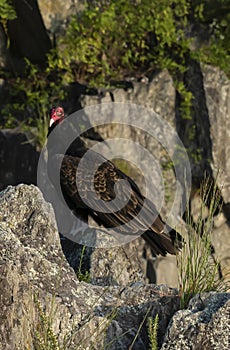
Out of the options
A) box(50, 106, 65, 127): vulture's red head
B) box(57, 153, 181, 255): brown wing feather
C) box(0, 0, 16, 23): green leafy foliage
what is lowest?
box(57, 153, 181, 255): brown wing feather

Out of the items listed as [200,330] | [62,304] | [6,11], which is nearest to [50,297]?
[62,304]

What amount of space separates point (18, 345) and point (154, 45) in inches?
282

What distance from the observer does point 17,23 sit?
33.6 ft

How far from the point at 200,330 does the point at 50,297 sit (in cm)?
76

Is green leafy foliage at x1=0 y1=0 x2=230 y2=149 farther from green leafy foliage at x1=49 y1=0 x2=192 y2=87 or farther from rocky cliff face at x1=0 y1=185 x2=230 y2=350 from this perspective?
rocky cliff face at x1=0 y1=185 x2=230 y2=350

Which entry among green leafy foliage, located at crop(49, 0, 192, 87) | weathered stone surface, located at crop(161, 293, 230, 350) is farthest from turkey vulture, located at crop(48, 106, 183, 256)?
weathered stone surface, located at crop(161, 293, 230, 350)

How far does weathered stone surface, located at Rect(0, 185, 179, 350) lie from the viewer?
377 cm

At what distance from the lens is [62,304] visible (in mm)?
4086

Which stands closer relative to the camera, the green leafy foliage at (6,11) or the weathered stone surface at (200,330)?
the weathered stone surface at (200,330)

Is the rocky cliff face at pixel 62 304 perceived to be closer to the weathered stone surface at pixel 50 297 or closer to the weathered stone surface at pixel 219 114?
the weathered stone surface at pixel 50 297

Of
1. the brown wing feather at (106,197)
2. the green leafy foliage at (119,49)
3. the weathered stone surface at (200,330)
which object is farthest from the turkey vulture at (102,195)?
the weathered stone surface at (200,330)

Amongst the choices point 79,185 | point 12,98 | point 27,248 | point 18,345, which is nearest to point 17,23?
point 12,98

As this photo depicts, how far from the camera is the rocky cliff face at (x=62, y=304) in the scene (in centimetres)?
370

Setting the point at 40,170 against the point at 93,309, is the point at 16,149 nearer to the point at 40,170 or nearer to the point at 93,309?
the point at 40,170
